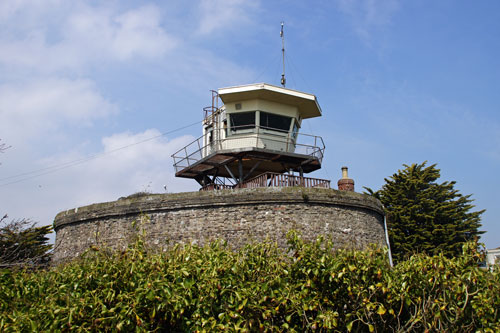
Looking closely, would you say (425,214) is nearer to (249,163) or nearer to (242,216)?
(249,163)

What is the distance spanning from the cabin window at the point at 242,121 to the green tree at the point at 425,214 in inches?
316

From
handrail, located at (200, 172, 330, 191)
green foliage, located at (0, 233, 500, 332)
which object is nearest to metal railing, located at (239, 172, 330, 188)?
handrail, located at (200, 172, 330, 191)

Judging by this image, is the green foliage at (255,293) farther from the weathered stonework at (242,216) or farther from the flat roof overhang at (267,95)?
the flat roof overhang at (267,95)

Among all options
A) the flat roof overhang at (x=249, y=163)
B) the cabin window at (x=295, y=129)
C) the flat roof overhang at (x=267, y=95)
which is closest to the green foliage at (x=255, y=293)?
the flat roof overhang at (x=249, y=163)

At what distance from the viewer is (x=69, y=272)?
7.38 meters

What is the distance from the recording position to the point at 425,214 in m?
22.8

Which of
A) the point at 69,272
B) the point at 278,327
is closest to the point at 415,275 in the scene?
the point at 278,327

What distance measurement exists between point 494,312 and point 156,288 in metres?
5.27

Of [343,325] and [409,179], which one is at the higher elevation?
[409,179]

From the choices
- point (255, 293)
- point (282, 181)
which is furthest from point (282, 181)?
point (255, 293)

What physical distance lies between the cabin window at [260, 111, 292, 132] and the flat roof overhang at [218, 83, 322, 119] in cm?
72

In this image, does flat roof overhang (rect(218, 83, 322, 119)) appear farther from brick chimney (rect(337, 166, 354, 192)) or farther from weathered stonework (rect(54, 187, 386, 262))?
weathered stonework (rect(54, 187, 386, 262))

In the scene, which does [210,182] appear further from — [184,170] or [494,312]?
[494,312]

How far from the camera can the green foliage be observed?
638 centimetres
